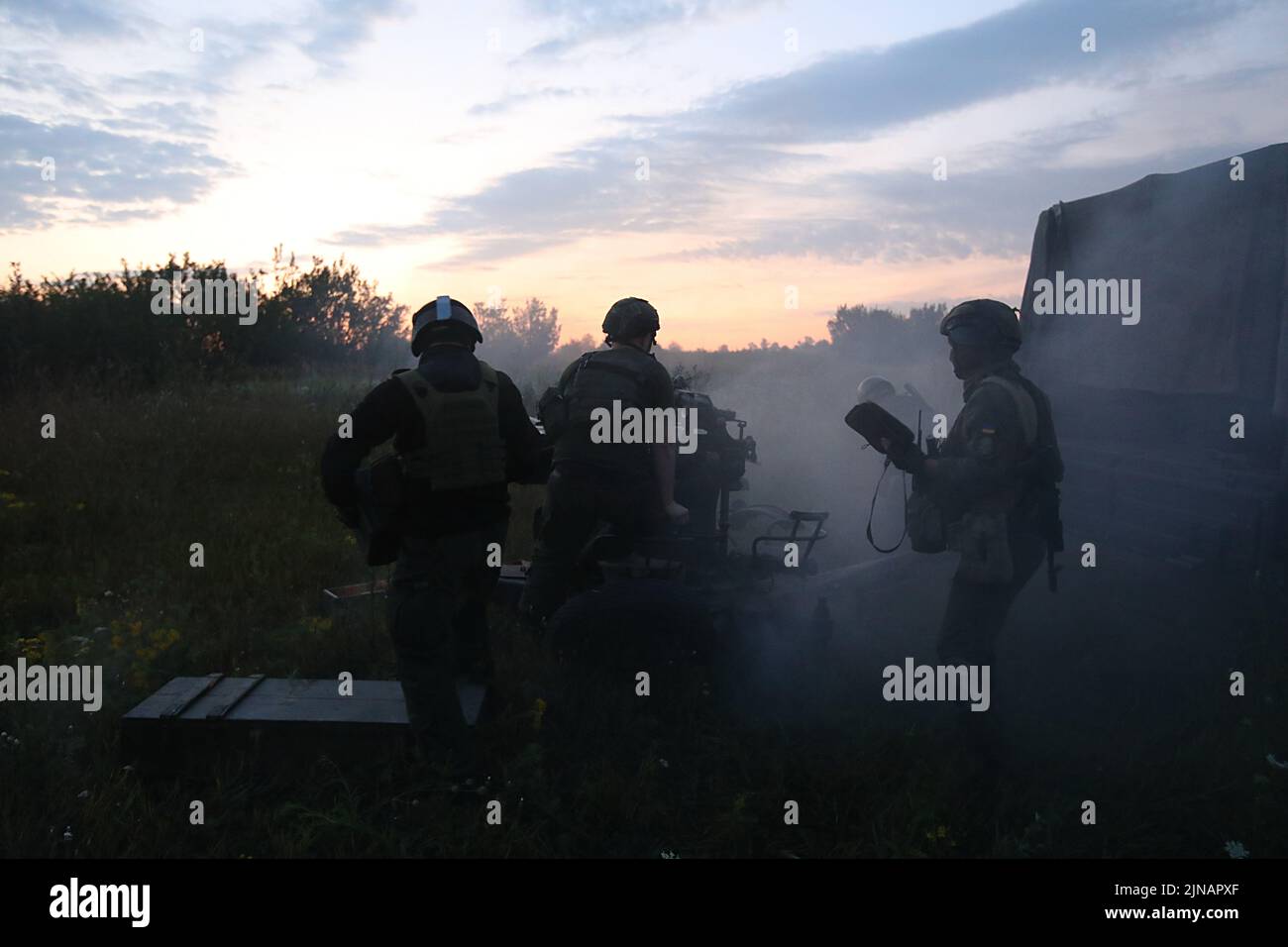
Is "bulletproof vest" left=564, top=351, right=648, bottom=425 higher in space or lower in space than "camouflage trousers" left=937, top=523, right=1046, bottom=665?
higher

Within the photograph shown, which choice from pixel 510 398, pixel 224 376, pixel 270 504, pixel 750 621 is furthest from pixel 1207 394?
pixel 224 376

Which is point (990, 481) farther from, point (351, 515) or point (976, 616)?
point (351, 515)

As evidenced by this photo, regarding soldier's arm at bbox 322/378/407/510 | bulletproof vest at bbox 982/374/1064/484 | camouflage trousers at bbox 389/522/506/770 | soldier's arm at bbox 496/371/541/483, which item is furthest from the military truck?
soldier's arm at bbox 322/378/407/510

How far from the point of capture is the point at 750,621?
4465 millimetres

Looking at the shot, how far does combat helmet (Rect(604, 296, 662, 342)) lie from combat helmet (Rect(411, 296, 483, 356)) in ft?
2.91

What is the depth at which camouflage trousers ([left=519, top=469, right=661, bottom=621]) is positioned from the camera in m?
4.31

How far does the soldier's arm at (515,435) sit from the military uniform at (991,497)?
180 cm

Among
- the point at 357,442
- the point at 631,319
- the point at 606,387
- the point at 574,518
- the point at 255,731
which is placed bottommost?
the point at 255,731

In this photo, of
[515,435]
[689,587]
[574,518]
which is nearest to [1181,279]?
[689,587]

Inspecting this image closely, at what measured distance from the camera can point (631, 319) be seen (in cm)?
443

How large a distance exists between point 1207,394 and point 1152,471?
53 centimetres

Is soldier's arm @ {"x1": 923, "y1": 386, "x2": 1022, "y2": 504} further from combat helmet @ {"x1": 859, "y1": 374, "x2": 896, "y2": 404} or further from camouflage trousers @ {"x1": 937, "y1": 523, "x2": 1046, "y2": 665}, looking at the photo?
combat helmet @ {"x1": 859, "y1": 374, "x2": 896, "y2": 404}

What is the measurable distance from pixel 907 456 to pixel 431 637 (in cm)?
215

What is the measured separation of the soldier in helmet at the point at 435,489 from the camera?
3447 mm
